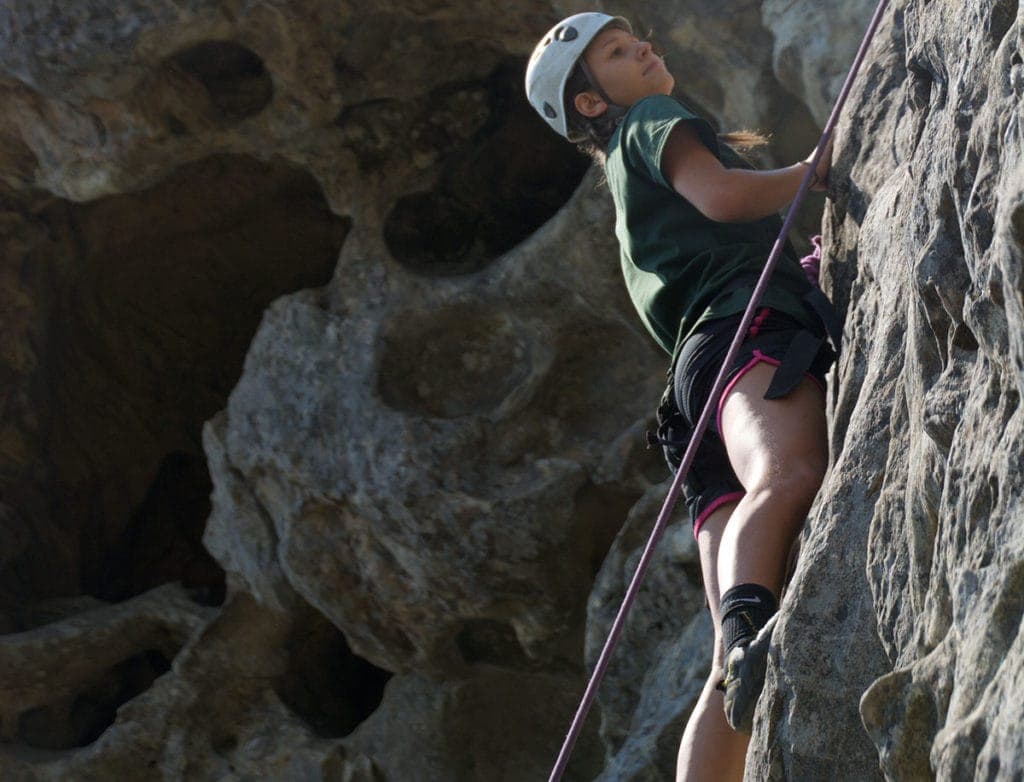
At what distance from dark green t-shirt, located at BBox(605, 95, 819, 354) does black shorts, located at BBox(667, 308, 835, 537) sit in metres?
0.03

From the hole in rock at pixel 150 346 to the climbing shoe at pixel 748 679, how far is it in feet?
11.0

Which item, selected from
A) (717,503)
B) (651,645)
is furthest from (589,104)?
(651,645)

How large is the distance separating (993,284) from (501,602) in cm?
270

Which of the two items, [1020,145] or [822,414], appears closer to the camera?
[1020,145]

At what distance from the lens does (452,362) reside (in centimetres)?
417

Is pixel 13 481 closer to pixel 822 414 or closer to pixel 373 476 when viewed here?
pixel 373 476

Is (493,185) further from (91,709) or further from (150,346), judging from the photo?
(91,709)

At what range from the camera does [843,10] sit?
337 centimetres

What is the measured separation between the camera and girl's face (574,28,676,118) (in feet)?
7.93

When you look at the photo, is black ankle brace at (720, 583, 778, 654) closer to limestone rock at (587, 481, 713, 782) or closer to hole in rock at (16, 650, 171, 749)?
limestone rock at (587, 481, 713, 782)

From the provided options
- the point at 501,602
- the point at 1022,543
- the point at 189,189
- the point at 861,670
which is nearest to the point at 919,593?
the point at 861,670

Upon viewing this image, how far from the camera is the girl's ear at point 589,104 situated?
2439 millimetres

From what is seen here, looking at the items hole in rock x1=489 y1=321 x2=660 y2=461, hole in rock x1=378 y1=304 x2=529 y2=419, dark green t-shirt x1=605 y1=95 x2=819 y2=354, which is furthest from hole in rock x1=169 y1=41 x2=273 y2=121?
dark green t-shirt x1=605 y1=95 x2=819 y2=354

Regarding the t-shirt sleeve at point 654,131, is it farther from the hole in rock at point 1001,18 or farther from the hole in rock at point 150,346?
the hole in rock at point 150,346
